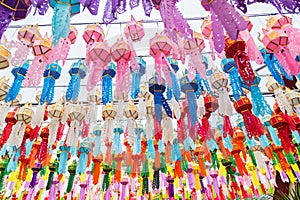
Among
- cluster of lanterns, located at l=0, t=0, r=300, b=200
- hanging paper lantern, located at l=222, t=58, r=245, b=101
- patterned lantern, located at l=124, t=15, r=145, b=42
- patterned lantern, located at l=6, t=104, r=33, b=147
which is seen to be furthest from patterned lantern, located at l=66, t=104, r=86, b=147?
hanging paper lantern, located at l=222, t=58, r=245, b=101

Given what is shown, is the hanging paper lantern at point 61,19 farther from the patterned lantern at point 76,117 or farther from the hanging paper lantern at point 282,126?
the hanging paper lantern at point 282,126

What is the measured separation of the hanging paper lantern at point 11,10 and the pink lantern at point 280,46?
2.40 meters

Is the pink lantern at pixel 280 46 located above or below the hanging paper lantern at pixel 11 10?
above

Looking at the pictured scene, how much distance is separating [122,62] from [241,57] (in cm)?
131

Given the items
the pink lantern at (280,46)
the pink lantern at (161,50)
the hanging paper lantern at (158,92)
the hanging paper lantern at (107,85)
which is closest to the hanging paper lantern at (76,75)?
the hanging paper lantern at (107,85)

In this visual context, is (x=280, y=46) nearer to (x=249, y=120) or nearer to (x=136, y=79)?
(x=249, y=120)

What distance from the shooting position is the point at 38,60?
3086 millimetres

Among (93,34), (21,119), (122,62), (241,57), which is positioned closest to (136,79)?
(122,62)

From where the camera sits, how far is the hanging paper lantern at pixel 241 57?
120 inches

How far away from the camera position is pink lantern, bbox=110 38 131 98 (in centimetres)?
313

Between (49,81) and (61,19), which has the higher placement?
(49,81)

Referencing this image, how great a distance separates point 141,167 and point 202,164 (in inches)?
54.2

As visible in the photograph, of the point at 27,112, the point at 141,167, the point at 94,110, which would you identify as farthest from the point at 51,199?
the point at 94,110

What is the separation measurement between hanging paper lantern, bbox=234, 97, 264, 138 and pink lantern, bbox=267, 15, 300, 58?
103 centimetres
